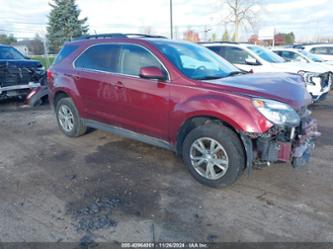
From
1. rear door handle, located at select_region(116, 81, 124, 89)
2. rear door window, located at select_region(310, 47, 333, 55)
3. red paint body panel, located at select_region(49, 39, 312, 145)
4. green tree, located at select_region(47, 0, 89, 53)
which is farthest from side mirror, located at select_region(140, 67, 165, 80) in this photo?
green tree, located at select_region(47, 0, 89, 53)

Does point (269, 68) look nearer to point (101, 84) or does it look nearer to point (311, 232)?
point (101, 84)

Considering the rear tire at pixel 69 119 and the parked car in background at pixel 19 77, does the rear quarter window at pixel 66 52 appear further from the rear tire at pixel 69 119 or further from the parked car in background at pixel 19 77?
the parked car in background at pixel 19 77

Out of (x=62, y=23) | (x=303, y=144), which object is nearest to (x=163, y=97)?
(x=303, y=144)

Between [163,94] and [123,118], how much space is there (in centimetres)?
95

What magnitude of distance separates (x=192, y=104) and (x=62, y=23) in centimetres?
3952

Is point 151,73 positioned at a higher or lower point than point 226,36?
lower

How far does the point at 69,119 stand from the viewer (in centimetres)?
586

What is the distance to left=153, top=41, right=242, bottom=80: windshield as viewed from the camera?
13.8 feet

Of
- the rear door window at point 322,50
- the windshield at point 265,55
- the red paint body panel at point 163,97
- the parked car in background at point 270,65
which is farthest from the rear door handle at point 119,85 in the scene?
the rear door window at point 322,50

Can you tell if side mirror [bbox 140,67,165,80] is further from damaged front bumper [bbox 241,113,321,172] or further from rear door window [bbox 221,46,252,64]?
rear door window [bbox 221,46,252,64]

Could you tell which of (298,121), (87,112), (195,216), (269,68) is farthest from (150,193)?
(269,68)

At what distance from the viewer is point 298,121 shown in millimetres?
3516

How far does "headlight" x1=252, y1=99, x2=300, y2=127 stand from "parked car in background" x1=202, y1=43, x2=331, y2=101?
4939 millimetres

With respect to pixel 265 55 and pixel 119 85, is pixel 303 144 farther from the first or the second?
pixel 265 55
